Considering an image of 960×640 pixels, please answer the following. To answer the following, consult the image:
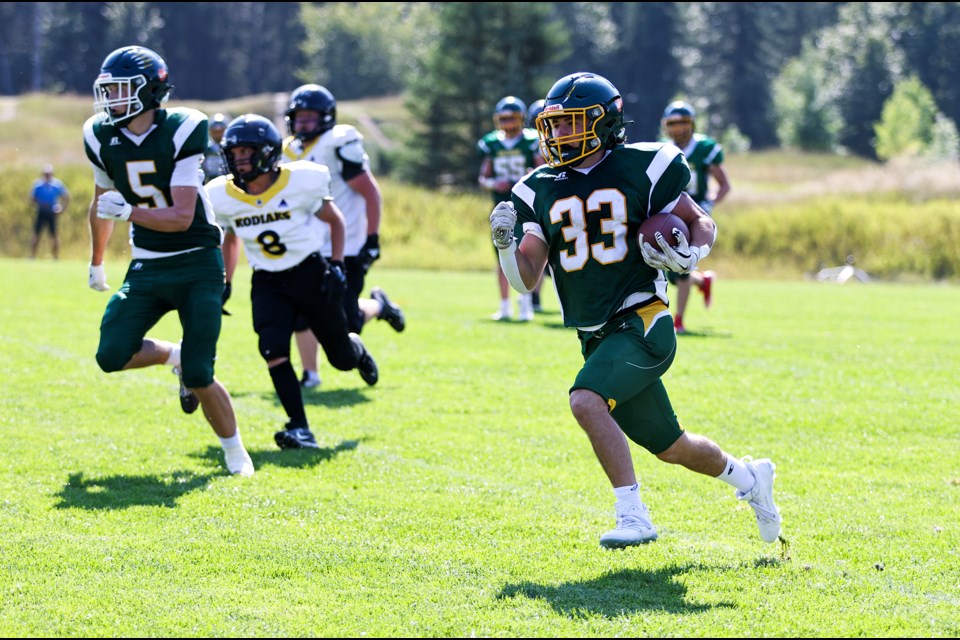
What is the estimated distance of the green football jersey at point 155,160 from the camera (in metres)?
5.58

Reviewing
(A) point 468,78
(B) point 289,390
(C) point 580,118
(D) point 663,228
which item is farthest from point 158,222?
(A) point 468,78

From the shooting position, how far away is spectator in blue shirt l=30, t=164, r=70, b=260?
74.1 ft

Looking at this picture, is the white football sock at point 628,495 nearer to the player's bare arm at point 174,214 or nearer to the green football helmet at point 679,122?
the player's bare arm at point 174,214

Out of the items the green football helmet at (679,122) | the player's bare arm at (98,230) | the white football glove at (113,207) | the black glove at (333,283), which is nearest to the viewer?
the white football glove at (113,207)

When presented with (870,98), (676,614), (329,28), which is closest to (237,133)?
(676,614)

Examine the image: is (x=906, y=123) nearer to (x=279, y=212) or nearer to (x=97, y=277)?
(x=279, y=212)

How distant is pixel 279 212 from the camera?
6457 millimetres

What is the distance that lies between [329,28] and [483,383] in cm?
6980

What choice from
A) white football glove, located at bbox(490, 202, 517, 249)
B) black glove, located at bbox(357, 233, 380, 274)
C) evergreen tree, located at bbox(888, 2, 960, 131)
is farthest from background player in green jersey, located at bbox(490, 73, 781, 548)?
evergreen tree, located at bbox(888, 2, 960, 131)

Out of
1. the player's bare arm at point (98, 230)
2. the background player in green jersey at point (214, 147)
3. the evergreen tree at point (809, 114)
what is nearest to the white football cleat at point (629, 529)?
the player's bare arm at point (98, 230)

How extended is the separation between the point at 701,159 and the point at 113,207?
7064 mm

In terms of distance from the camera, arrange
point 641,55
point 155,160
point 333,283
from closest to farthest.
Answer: point 155,160 → point 333,283 → point 641,55

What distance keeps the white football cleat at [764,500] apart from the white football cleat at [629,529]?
49 centimetres

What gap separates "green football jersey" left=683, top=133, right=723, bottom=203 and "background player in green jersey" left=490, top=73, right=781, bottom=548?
6.69 meters
